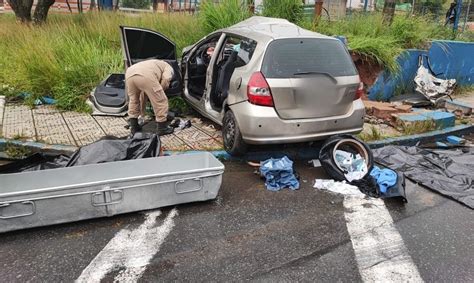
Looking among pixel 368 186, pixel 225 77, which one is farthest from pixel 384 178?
pixel 225 77

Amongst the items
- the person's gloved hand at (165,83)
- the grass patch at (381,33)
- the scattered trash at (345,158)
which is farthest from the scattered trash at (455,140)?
the person's gloved hand at (165,83)

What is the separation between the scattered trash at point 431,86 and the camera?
8.02 meters

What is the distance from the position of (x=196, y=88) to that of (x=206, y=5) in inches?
148

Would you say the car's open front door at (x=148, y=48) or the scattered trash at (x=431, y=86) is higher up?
the car's open front door at (x=148, y=48)

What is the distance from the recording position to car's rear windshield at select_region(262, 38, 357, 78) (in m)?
4.51

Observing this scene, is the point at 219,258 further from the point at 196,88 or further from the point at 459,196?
the point at 196,88

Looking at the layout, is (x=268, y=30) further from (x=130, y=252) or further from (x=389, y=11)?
(x=389, y=11)

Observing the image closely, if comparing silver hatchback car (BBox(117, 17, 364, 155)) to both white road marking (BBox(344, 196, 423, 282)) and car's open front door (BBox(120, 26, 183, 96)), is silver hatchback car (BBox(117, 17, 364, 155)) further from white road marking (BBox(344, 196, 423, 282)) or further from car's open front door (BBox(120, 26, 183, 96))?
car's open front door (BBox(120, 26, 183, 96))

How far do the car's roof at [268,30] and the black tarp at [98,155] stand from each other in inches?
73.6

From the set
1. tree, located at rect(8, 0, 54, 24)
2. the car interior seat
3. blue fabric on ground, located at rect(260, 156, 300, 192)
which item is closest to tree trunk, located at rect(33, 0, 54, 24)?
tree, located at rect(8, 0, 54, 24)

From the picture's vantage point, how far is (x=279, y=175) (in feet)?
14.4

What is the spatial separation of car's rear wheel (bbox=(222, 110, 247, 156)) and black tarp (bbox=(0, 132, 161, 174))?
0.98 m

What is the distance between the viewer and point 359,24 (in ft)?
30.3

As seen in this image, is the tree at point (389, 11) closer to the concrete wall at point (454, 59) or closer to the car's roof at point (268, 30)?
the concrete wall at point (454, 59)
